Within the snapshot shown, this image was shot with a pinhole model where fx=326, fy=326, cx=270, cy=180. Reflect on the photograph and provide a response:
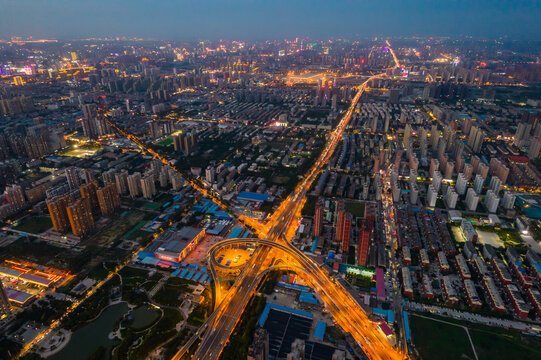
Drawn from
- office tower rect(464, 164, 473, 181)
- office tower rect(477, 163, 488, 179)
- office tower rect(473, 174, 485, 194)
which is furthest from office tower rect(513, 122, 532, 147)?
office tower rect(473, 174, 485, 194)

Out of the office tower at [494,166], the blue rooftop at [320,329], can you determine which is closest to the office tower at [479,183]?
the office tower at [494,166]

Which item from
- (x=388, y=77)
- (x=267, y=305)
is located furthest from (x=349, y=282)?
(x=388, y=77)

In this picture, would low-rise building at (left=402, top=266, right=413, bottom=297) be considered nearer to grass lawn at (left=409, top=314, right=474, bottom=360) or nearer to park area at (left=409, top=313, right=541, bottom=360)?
grass lawn at (left=409, top=314, right=474, bottom=360)

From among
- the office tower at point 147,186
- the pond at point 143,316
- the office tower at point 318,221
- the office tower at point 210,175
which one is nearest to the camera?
the pond at point 143,316

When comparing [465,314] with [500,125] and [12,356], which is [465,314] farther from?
[500,125]

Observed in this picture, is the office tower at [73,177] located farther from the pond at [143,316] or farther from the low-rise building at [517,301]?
the low-rise building at [517,301]

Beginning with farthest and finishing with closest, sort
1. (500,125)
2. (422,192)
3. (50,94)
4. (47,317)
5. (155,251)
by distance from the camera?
(50,94) < (500,125) < (422,192) < (155,251) < (47,317)
